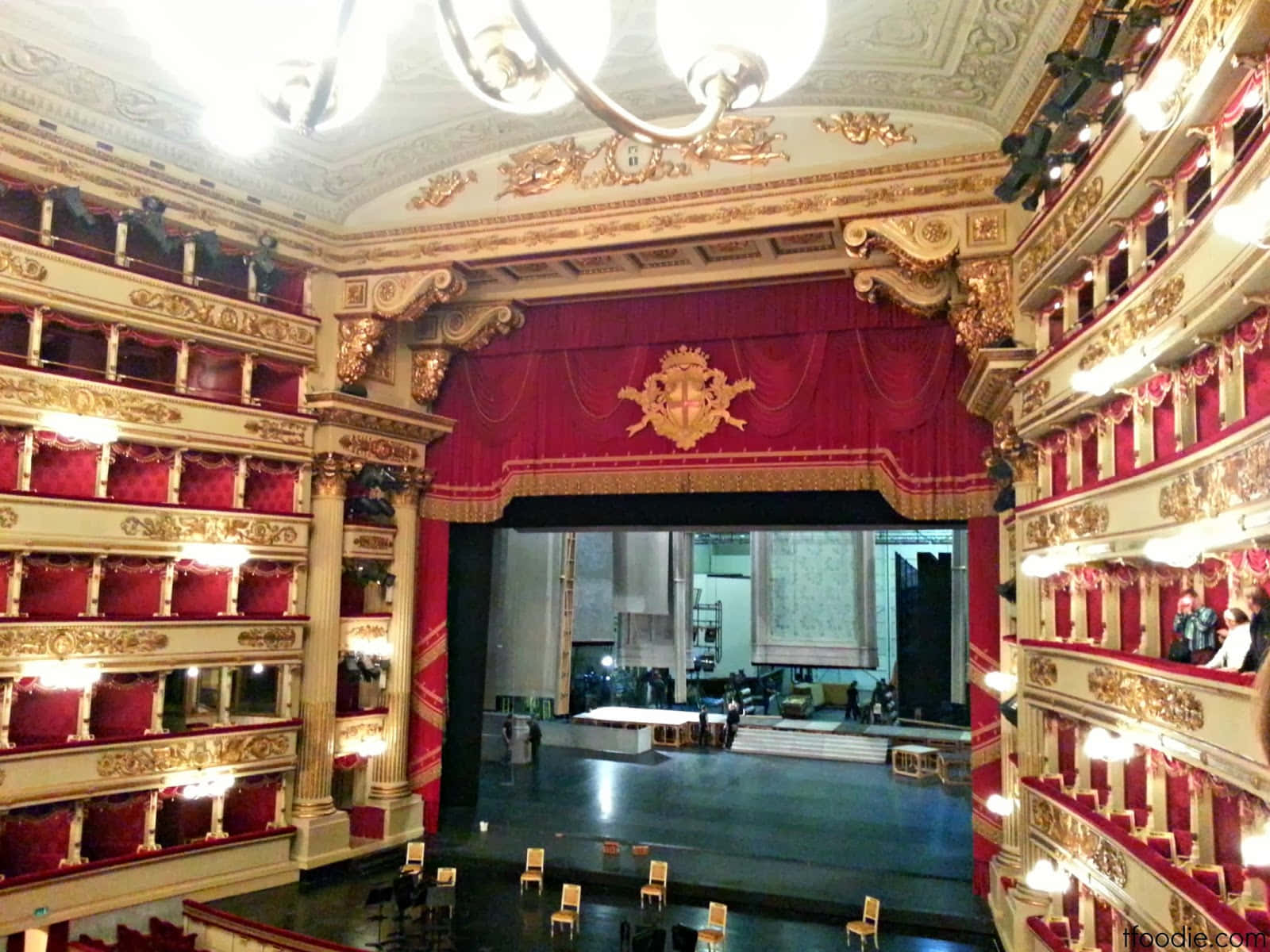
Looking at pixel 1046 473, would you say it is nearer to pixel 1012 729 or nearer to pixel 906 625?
pixel 1012 729

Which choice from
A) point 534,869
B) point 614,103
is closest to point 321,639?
point 534,869

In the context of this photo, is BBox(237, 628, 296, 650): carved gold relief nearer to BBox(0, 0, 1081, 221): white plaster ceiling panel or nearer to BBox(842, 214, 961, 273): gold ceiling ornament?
BBox(0, 0, 1081, 221): white plaster ceiling panel

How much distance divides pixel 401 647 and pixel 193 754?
298 centimetres

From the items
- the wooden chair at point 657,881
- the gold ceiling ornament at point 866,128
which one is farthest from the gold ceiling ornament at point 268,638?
the gold ceiling ornament at point 866,128

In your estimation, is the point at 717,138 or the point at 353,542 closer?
the point at 717,138

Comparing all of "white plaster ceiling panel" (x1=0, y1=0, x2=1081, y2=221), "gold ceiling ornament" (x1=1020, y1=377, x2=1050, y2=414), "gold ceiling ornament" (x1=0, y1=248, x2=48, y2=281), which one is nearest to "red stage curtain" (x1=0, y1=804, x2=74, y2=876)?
"gold ceiling ornament" (x1=0, y1=248, x2=48, y2=281)

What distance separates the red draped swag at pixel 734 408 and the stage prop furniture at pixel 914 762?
9322 mm

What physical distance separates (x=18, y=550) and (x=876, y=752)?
1664 centimetres

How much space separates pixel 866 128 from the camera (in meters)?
10.5

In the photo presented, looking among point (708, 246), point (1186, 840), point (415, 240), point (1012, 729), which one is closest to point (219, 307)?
point (415, 240)

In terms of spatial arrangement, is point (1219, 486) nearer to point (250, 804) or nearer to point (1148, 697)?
point (1148, 697)

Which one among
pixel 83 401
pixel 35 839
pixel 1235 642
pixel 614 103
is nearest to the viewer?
pixel 614 103

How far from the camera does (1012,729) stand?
9734mm

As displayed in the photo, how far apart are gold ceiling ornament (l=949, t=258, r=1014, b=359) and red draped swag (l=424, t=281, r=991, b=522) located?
3.94 ft
